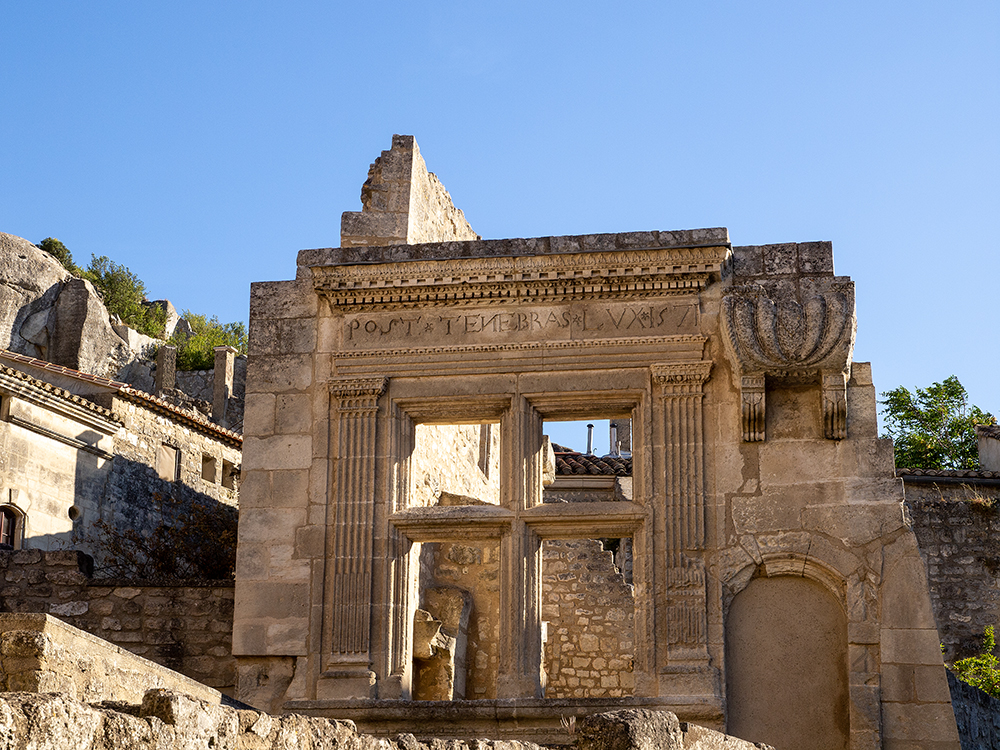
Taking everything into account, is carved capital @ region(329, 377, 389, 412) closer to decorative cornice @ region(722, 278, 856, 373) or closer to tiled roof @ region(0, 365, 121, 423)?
decorative cornice @ region(722, 278, 856, 373)

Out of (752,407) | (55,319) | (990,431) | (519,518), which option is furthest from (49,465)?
(55,319)

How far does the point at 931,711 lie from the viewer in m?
10.1

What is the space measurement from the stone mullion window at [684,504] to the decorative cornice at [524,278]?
0.72 m

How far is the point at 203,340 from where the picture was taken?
139 ft

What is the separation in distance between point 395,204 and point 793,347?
4337 mm

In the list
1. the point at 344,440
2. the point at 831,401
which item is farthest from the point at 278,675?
the point at 831,401

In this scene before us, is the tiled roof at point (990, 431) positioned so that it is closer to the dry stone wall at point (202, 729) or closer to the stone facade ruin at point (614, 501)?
the stone facade ruin at point (614, 501)

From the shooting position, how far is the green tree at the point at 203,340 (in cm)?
4088

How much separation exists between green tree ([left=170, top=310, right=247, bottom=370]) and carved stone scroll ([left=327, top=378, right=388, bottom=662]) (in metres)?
29.6

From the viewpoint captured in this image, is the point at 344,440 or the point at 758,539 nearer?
the point at 758,539

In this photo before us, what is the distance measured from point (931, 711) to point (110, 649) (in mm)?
5712

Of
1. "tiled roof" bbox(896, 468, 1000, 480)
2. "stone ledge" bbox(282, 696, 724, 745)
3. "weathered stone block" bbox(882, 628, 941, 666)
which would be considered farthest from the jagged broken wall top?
"tiled roof" bbox(896, 468, 1000, 480)

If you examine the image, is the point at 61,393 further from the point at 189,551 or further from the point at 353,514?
the point at 353,514

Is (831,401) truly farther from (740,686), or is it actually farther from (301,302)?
(301,302)
